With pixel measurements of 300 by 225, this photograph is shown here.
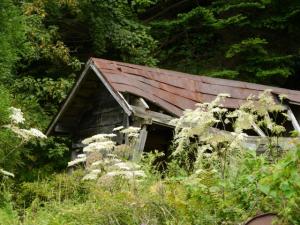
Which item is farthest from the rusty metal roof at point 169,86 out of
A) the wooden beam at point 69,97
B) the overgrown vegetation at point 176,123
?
the overgrown vegetation at point 176,123

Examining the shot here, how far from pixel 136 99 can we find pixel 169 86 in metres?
1.33

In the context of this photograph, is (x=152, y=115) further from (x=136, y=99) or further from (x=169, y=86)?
(x=169, y=86)

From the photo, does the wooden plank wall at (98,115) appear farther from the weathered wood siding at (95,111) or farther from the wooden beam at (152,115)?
the wooden beam at (152,115)

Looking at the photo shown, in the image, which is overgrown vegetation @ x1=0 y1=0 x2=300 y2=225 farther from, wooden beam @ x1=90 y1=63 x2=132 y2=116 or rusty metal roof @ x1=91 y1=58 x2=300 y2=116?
wooden beam @ x1=90 y1=63 x2=132 y2=116

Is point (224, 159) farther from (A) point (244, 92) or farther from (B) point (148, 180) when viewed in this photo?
(A) point (244, 92)

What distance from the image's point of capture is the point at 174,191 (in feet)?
16.5

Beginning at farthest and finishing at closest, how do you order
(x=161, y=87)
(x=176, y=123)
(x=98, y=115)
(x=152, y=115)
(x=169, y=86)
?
(x=98, y=115)
(x=169, y=86)
(x=161, y=87)
(x=152, y=115)
(x=176, y=123)

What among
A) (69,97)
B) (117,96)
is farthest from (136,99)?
(69,97)

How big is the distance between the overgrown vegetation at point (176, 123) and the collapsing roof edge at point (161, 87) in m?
0.84

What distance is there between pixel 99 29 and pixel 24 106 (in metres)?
3.74

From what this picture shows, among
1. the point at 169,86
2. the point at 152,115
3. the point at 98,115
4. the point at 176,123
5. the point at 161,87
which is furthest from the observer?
the point at 98,115

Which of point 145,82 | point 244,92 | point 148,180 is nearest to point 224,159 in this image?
point 148,180

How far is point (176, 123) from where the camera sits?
627cm

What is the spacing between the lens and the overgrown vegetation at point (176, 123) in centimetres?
450
